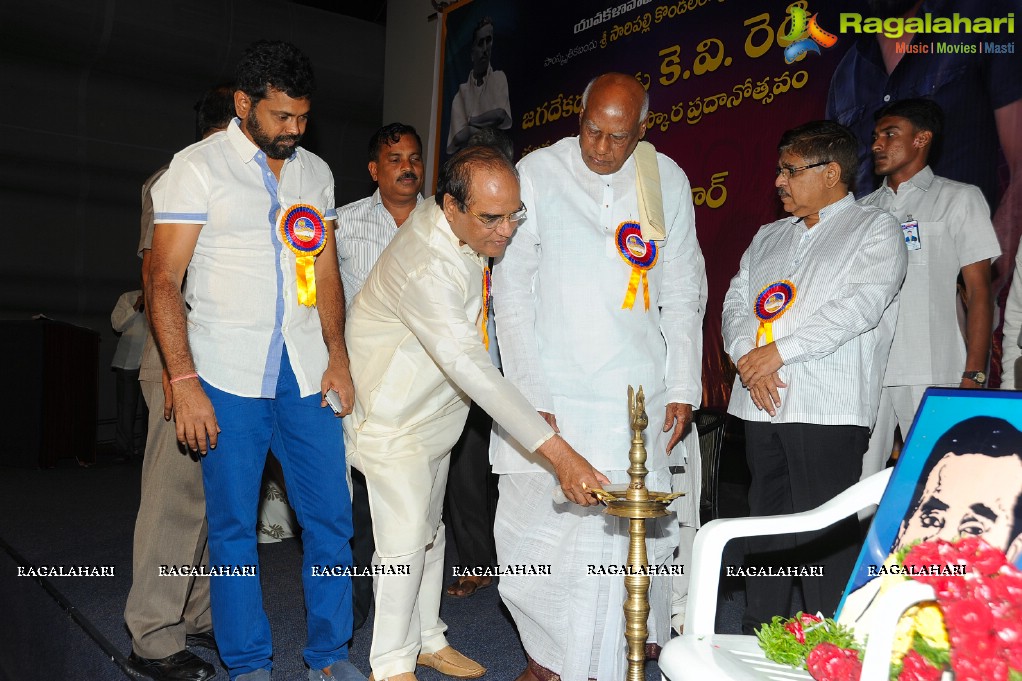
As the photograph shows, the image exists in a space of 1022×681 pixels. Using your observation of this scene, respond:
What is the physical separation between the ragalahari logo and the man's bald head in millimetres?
2012

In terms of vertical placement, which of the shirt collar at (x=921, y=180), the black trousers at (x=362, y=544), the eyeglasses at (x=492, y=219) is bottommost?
the black trousers at (x=362, y=544)

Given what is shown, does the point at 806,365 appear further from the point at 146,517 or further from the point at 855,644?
the point at 146,517

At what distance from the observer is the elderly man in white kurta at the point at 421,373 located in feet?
7.01

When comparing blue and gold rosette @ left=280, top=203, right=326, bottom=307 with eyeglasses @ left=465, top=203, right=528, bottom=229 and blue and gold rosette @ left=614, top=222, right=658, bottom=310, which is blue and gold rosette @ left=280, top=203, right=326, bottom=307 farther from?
blue and gold rosette @ left=614, top=222, right=658, bottom=310

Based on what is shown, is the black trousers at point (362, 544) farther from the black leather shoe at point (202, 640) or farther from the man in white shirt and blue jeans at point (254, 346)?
the man in white shirt and blue jeans at point (254, 346)

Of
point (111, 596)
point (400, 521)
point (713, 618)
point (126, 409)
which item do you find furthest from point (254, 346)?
point (126, 409)

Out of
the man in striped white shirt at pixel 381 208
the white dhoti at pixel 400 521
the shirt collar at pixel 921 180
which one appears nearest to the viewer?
the white dhoti at pixel 400 521

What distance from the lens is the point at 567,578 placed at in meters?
2.36

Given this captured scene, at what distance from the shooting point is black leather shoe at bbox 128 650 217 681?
Result: 2400 mm

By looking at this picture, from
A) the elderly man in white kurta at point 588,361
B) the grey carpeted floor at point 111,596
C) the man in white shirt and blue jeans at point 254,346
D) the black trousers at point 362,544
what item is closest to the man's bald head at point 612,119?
the elderly man in white kurta at point 588,361

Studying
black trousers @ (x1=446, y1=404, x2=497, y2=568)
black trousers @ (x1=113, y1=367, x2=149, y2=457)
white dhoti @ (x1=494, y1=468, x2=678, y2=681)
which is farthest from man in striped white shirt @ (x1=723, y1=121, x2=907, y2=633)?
black trousers @ (x1=113, y1=367, x2=149, y2=457)

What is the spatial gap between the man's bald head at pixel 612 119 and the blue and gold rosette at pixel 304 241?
81 centimetres

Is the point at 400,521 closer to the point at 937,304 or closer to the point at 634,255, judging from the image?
the point at 634,255

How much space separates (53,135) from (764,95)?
5.74 m
